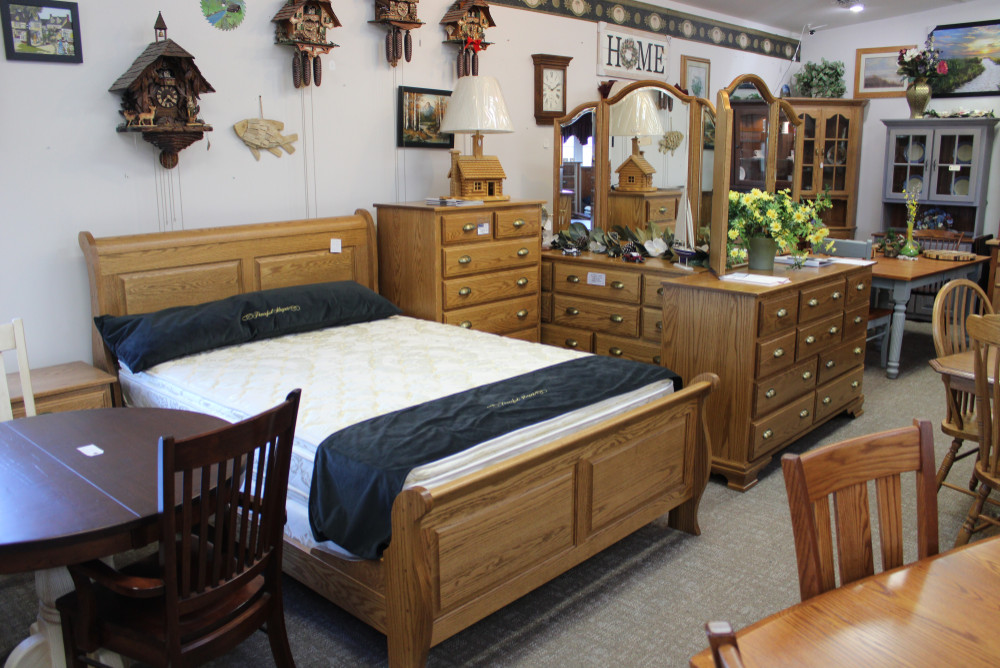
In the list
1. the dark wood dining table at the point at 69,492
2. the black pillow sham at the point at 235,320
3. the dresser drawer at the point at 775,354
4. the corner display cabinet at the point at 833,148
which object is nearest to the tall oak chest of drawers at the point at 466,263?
the black pillow sham at the point at 235,320

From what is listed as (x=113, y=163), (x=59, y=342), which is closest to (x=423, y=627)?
(x=59, y=342)

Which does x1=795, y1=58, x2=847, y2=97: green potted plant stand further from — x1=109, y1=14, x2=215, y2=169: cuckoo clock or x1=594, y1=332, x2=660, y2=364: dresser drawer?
x1=109, y1=14, x2=215, y2=169: cuckoo clock

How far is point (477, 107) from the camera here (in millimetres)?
4234

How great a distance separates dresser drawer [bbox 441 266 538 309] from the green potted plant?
4563 millimetres

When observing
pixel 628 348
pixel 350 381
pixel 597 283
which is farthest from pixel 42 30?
pixel 628 348

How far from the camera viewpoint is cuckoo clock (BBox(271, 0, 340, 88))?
3795 millimetres

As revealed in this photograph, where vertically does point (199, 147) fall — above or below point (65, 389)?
above

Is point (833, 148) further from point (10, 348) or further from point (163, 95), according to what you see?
point (10, 348)

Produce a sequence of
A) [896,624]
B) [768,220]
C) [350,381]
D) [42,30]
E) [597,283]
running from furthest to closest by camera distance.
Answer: [597,283] < [768,220] < [42,30] < [350,381] < [896,624]

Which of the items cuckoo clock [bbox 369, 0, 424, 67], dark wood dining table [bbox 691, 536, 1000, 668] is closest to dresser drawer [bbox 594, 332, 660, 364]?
cuckoo clock [bbox 369, 0, 424, 67]

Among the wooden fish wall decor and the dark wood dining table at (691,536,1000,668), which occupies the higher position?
the wooden fish wall decor

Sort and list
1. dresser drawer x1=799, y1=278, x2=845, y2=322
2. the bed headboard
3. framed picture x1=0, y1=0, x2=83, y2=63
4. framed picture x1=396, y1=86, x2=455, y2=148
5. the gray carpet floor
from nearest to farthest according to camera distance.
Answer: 1. the gray carpet floor
2. framed picture x1=0, y1=0, x2=83, y2=63
3. the bed headboard
4. dresser drawer x1=799, y1=278, x2=845, y2=322
5. framed picture x1=396, y1=86, x2=455, y2=148

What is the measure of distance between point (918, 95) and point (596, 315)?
174 inches

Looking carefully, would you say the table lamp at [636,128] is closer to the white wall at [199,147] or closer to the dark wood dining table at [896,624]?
the white wall at [199,147]
